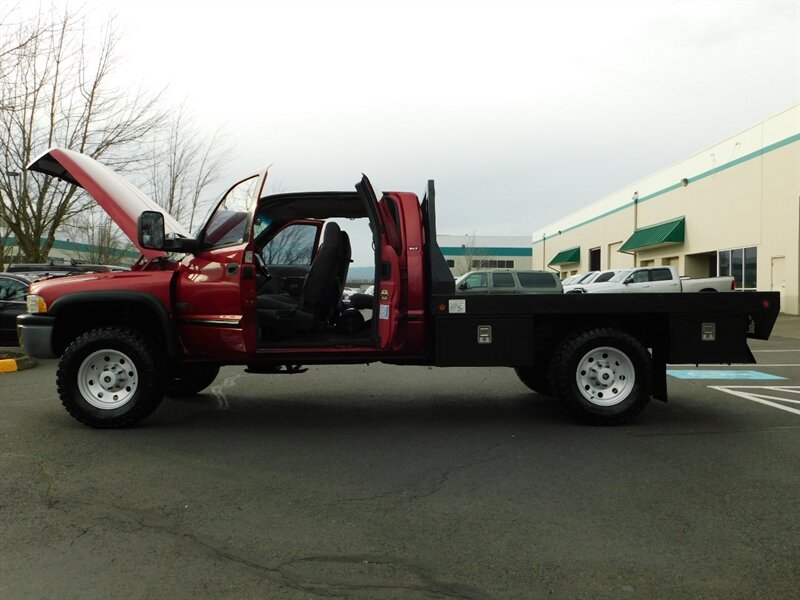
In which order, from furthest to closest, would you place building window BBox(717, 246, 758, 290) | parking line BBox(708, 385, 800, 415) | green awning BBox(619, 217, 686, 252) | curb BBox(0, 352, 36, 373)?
green awning BBox(619, 217, 686, 252) → building window BBox(717, 246, 758, 290) → curb BBox(0, 352, 36, 373) → parking line BBox(708, 385, 800, 415)

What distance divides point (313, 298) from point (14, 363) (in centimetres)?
648

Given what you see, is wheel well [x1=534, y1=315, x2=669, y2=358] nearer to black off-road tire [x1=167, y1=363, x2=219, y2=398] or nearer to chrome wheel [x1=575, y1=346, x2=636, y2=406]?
chrome wheel [x1=575, y1=346, x2=636, y2=406]

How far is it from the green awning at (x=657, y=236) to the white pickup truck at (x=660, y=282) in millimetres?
6949

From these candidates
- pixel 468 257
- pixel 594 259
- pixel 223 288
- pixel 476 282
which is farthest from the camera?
pixel 468 257

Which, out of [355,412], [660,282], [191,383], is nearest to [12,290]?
[191,383]

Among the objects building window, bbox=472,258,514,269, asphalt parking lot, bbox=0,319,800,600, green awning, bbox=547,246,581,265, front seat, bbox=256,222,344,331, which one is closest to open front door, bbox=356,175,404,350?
front seat, bbox=256,222,344,331

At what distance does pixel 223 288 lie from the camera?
18.8 feet

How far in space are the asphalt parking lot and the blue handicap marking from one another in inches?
93.2

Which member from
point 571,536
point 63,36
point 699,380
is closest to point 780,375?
point 699,380

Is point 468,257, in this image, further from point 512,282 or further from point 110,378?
point 110,378

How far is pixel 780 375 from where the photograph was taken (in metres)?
9.59

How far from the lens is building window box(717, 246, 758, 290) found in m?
24.2

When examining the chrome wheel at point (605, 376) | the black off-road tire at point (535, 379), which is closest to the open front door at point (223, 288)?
the chrome wheel at point (605, 376)

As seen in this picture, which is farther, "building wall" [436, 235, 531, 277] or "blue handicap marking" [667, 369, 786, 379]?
"building wall" [436, 235, 531, 277]
